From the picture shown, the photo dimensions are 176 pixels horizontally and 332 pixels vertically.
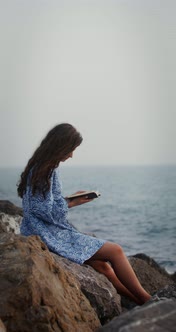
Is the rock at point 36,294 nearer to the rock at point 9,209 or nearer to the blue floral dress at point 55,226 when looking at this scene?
→ the blue floral dress at point 55,226

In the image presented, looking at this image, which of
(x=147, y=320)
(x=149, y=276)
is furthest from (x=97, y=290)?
(x=149, y=276)

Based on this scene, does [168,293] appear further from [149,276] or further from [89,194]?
[149,276]

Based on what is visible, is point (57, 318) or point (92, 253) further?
point (92, 253)

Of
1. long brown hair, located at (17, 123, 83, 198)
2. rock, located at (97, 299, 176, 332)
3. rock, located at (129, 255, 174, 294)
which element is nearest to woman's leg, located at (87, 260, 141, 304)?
long brown hair, located at (17, 123, 83, 198)

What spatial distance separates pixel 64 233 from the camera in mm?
5031

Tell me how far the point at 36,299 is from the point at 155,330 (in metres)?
0.95

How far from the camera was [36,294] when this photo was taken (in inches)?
141

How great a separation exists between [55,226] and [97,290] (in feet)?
2.46

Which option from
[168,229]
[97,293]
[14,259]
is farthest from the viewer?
[168,229]

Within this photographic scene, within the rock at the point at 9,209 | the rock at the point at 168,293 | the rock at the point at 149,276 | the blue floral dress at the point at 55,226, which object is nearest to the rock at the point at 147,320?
the rock at the point at 168,293

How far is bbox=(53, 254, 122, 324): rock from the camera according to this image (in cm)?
457

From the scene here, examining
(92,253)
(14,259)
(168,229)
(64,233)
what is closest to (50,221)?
(64,233)

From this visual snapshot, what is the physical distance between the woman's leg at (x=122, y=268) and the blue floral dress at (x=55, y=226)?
0.08 meters

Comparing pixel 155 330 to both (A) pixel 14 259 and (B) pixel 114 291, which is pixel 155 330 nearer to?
(A) pixel 14 259
